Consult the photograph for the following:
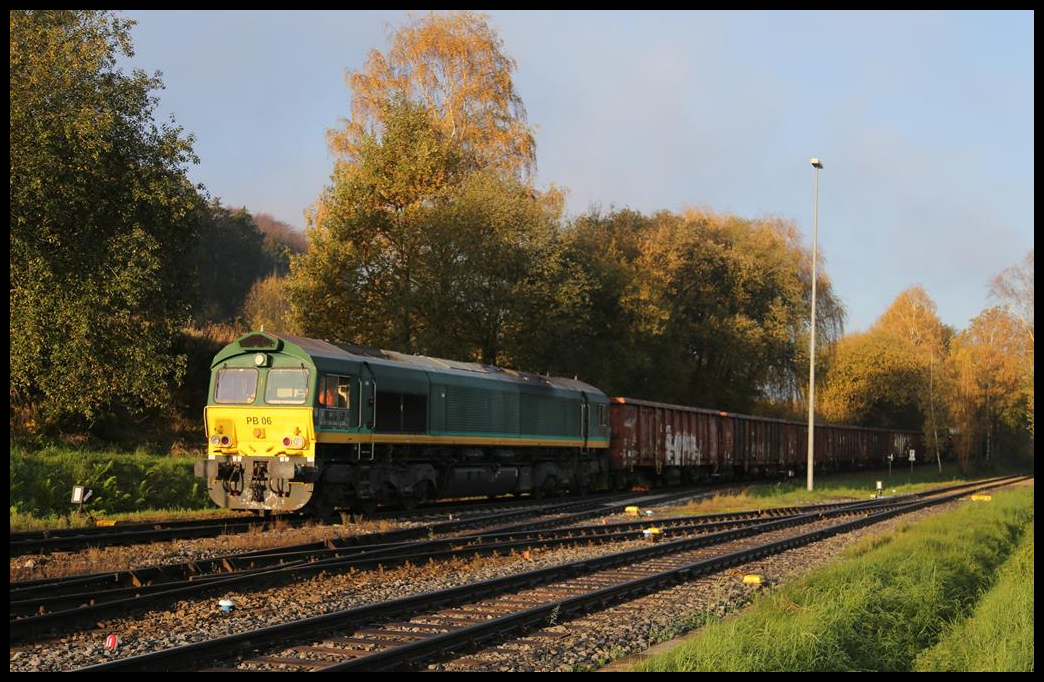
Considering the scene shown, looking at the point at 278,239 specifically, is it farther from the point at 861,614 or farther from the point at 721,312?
the point at 861,614

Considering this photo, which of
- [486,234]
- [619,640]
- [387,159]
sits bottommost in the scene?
[619,640]

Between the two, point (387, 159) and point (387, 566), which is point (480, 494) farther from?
point (387, 159)

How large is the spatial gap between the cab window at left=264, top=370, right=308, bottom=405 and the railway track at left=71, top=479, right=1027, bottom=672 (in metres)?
7.42

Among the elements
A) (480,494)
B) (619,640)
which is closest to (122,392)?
(480,494)

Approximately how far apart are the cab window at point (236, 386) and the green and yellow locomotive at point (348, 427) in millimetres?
25

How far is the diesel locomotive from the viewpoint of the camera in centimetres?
1833

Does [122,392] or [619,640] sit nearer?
[619,640]

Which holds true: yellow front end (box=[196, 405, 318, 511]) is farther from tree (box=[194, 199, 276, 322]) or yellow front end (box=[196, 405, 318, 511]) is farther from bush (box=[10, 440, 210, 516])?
tree (box=[194, 199, 276, 322])

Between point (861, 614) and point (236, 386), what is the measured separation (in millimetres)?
13354

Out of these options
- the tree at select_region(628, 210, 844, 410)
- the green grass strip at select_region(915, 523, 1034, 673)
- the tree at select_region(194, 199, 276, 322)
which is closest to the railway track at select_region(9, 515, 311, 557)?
the green grass strip at select_region(915, 523, 1034, 673)

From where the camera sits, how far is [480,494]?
2362 centimetres

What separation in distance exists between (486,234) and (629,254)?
12.4 meters

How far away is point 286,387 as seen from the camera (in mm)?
18641

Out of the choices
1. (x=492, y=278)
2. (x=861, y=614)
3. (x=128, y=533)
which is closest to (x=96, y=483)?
(x=128, y=533)
